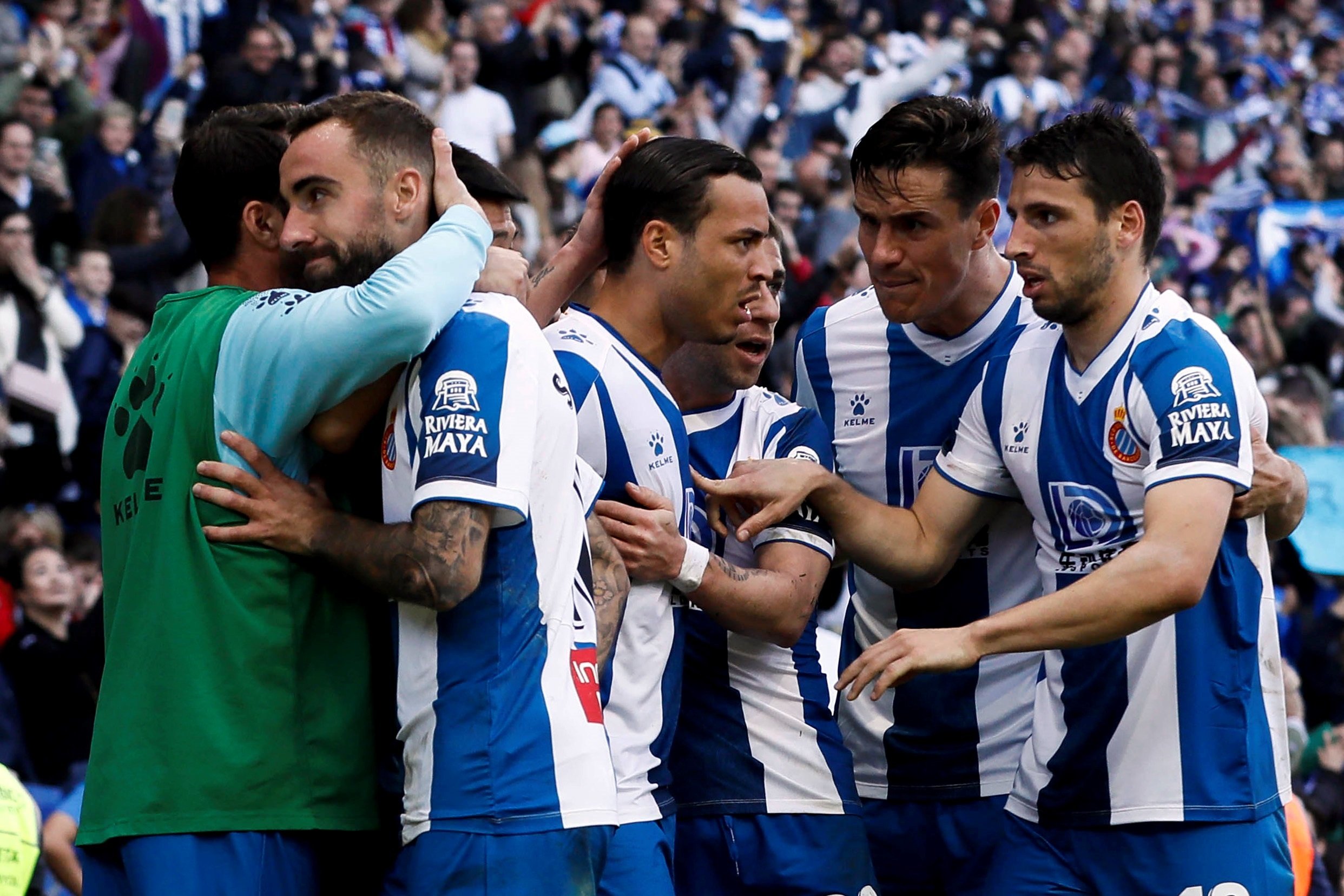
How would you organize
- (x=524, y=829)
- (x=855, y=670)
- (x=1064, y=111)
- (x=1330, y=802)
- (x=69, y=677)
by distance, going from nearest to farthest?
(x=524, y=829), (x=855, y=670), (x=69, y=677), (x=1330, y=802), (x=1064, y=111)

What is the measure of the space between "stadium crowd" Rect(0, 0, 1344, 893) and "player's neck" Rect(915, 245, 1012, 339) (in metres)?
1.30

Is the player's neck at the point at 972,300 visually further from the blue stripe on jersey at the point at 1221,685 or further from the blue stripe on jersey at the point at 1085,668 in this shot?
the blue stripe on jersey at the point at 1221,685

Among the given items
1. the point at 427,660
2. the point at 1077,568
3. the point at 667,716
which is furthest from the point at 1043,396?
the point at 427,660

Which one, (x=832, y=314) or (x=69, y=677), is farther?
(x=69, y=677)

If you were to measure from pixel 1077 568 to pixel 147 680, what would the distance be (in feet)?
7.66

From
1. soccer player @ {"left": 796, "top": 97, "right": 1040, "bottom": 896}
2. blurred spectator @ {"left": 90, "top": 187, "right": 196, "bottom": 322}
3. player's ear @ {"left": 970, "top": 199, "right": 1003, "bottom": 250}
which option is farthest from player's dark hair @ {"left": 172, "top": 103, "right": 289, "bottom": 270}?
blurred spectator @ {"left": 90, "top": 187, "right": 196, "bottom": 322}

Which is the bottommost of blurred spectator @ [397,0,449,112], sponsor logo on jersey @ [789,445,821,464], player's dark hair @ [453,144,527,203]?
sponsor logo on jersey @ [789,445,821,464]

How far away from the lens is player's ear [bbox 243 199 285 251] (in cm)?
389

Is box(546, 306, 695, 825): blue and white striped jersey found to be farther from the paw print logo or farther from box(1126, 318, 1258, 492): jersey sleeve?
box(1126, 318, 1258, 492): jersey sleeve

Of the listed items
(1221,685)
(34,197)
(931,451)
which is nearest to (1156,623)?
(1221,685)

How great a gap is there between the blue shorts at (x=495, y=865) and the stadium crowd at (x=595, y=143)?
6.33ft

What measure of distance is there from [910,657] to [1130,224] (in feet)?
4.34

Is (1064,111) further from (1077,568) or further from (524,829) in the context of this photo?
(524,829)

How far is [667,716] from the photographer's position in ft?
13.6
